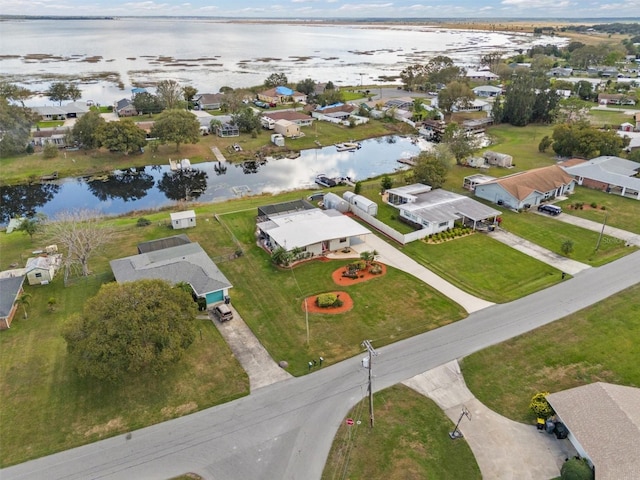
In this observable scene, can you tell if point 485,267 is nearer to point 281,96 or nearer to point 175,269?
point 175,269

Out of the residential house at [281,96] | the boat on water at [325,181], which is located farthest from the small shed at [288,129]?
the residential house at [281,96]

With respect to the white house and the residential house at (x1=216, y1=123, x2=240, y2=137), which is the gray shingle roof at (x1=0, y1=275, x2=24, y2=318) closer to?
the white house

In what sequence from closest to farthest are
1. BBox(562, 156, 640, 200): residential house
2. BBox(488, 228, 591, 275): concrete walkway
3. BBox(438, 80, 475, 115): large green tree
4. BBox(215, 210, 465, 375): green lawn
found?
1. BBox(215, 210, 465, 375): green lawn
2. BBox(488, 228, 591, 275): concrete walkway
3. BBox(562, 156, 640, 200): residential house
4. BBox(438, 80, 475, 115): large green tree

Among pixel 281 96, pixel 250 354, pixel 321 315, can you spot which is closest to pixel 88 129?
pixel 281 96

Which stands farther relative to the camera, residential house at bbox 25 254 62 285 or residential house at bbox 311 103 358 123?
residential house at bbox 311 103 358 123

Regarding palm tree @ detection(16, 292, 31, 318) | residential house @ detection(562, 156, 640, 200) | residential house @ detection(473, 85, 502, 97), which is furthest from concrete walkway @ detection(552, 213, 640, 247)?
residential house @ detection(473, 85, 502, 97)

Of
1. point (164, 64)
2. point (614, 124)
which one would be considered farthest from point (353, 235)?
point (164, 64)
